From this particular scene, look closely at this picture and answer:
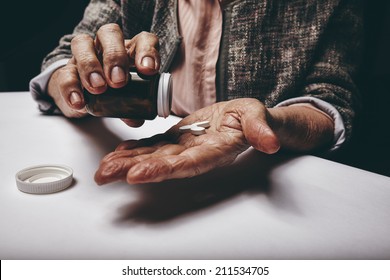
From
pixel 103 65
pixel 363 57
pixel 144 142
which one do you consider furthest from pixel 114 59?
pixel 363 57

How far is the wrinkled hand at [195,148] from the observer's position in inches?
18.9

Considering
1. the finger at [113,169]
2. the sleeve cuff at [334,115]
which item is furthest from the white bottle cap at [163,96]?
the sleeve cuff at [334,115]

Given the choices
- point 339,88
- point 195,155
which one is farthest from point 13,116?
point 339,88

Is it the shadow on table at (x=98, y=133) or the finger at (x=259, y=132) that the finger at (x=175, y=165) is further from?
the shadow on table at (x=98, y=133)

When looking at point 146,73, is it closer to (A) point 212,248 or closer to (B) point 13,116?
(A) point 212,248

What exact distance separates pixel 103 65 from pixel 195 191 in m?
0.27

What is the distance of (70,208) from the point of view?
0.50m

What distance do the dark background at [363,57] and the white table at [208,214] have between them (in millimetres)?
319

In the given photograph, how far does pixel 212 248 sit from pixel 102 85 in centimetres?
33

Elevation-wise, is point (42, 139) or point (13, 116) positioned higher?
point (13, 116)

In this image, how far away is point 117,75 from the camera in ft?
1.88

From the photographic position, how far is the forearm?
69 cm

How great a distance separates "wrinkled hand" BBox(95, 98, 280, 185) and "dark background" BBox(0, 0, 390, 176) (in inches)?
14.9
